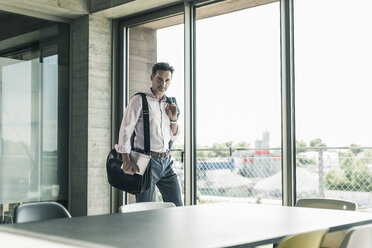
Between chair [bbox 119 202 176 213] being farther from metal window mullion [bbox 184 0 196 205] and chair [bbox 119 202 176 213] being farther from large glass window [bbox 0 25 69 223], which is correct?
large glass window [bbox 0 25 69 223]

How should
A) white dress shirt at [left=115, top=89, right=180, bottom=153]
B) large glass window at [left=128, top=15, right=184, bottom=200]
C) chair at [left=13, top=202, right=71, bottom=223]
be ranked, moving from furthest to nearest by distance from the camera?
1. large glass window at [left=128, top=15, right=184, bottom=200]
2. white dress shirt at [left=115, top=89, right=180, bottom=153]
3. chair at [left=13, top=202, right=71, bottom=223]

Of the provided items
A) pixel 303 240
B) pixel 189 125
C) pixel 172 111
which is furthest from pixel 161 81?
pixel 303 240

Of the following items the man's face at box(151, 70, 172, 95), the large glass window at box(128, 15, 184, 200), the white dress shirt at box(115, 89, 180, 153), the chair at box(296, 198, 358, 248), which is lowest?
the chair at box(296, 198, 358, 248)

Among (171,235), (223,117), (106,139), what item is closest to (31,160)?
(106,139)

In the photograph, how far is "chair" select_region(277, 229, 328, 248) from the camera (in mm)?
1932

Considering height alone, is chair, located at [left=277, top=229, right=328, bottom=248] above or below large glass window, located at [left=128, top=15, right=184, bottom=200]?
below

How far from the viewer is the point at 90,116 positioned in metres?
6.14

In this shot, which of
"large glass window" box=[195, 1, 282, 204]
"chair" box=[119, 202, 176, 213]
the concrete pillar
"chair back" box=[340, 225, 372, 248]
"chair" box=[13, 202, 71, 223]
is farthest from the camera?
the concrete pillar

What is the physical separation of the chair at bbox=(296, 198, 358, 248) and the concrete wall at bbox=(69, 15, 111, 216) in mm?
3187

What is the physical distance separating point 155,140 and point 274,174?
1170 mm

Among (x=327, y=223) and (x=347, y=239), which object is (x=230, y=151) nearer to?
(x=327, y=223)

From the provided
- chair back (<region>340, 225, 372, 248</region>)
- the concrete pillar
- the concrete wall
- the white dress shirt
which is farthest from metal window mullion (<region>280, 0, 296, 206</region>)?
Answer: chair back (<region>340, 225, 372, 248</region>)

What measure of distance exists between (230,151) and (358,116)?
1355 mm

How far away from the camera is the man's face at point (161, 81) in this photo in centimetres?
486
